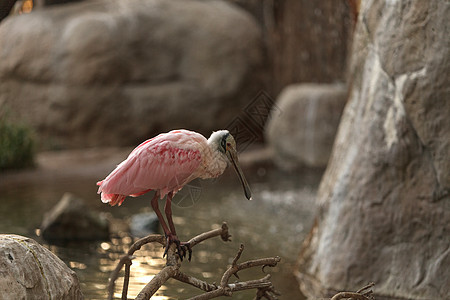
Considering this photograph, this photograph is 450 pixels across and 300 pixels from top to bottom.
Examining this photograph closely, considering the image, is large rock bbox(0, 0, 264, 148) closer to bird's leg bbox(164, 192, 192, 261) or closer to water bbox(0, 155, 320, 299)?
water bbox(0, 155, 320, 299)

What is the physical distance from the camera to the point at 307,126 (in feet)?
33.7

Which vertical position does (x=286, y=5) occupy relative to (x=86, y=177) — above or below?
above

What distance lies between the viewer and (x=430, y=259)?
182 inches

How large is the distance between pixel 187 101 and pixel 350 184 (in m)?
7.31

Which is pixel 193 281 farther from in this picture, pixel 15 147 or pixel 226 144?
pixel 15 147

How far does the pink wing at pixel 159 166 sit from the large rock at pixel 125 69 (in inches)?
354

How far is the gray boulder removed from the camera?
21.2 ft

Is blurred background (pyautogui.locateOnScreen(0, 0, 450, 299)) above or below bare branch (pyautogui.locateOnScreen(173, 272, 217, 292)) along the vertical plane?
below

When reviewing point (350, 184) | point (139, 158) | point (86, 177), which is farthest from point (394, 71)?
point (86, 177)

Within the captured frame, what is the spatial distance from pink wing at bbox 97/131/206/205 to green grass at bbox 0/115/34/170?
23.5ft

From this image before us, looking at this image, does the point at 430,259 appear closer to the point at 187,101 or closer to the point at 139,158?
the point at 139,158

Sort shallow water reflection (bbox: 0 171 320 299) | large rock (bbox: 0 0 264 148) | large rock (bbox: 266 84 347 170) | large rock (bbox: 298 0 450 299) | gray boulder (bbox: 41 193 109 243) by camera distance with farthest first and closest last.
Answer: large rock (bbox: 0 0 264 148)
large rock (bbox: 266 84 347 170)
gray boulder (bbox: 41 193 109 243)
shallow water reflection (bbox: 0 171 320 299)
large rock (bbox: 298 0 450 299)

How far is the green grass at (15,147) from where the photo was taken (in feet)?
31.1

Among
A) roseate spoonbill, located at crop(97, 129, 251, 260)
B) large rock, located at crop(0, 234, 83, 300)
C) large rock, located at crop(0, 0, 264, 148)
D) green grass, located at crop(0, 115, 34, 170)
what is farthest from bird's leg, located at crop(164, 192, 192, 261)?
large rock, located at crop(0, 0, 264, 148)
